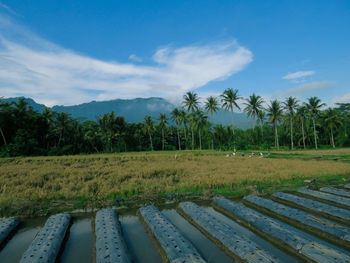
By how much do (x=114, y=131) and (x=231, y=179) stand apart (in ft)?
154

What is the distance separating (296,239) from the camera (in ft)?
19.5

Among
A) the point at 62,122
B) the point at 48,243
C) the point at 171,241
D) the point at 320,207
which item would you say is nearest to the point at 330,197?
the point at 320,207

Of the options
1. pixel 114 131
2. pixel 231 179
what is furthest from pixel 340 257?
pixel 114 131

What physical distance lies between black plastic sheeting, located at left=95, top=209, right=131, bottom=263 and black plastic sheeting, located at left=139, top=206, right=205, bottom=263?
1072 mm

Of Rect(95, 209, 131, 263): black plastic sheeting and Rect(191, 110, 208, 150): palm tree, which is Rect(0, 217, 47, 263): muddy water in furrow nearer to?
Rect(95, 209, 131, 263): black plastic sheeting

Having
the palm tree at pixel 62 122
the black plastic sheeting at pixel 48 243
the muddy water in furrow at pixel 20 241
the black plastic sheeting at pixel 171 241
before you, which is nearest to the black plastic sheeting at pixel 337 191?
the black plastic sheeting at pixel 171 241

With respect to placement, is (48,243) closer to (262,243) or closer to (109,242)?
(109,242)

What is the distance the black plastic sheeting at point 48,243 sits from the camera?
17.5 feet

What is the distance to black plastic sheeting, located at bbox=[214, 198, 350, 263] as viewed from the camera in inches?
201

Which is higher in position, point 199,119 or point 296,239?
point 199,119

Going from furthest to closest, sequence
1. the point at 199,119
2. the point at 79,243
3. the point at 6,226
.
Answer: the point at 199,119 < the point at 6,226 < the point at 79,243

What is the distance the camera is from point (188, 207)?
905 centimetres

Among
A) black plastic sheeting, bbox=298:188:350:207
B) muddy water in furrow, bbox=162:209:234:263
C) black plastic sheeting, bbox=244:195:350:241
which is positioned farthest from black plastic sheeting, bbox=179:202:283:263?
black plastic sheeting, bbox=298:188:350:207

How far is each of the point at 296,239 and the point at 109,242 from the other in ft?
17.8
